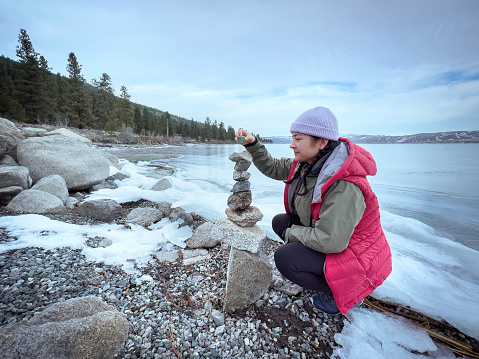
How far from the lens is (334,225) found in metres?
1.92

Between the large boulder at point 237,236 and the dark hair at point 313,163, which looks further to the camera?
the large boulder at point 237,236

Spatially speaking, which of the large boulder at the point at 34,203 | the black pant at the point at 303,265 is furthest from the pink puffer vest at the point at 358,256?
the large boulder at the point at 34,203

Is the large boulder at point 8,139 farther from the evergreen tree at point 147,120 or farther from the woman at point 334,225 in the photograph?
the evergreen tree at point 147,120

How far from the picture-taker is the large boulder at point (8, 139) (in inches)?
213

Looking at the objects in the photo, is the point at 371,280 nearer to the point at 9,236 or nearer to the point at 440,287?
the point at 440,287

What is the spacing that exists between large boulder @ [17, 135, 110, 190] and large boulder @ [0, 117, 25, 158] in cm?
14

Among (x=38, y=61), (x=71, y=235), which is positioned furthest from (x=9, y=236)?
(x=38, y=61)

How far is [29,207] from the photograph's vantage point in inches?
156

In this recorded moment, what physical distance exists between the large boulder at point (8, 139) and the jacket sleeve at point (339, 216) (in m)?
7.91

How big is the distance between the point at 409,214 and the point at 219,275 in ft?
18.5

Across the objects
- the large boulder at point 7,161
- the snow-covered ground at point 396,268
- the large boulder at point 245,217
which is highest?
the large boulder at point 7,161

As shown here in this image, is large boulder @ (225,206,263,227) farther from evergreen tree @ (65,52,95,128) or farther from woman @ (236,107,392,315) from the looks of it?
evergreen tree @ (65,52,95,128)

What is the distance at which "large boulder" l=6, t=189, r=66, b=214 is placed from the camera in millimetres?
3916

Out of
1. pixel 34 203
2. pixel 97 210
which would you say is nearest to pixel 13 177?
pixel 34 203
